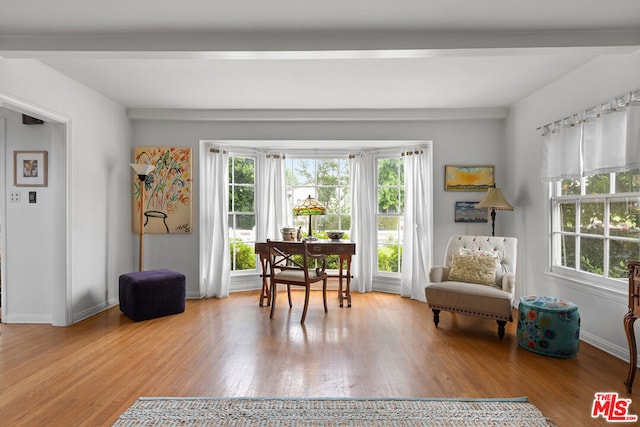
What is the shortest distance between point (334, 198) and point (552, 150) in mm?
2890

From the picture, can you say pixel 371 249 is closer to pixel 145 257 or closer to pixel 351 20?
pixel 145 257

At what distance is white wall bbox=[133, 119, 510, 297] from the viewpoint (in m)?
5.01

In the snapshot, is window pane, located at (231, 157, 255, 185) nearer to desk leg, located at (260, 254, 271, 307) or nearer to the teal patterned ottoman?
desk leg, located at (260, 254, 271, 307)

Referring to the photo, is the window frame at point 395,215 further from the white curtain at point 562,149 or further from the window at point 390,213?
the white curtain at point 562,149

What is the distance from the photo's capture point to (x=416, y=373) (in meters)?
2.77

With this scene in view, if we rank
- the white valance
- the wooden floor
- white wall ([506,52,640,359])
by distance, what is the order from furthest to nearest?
1. white wall ([506,52,640,359])
2. the white valance
3. the wooden floor

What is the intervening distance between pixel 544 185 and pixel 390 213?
204cm

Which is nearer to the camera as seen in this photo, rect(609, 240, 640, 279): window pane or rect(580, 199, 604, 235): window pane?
rect(609, 240, 640, 279): window pane

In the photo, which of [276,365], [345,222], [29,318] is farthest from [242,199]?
[276,365]

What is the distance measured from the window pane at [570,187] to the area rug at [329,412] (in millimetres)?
2247

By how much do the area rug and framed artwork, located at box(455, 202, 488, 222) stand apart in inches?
115

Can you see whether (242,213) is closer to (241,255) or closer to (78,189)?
(241,255)

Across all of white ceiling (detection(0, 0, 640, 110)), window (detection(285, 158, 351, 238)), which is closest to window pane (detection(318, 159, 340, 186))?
window (detection(285, 158, 351, 238))

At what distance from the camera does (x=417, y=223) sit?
203 inches
